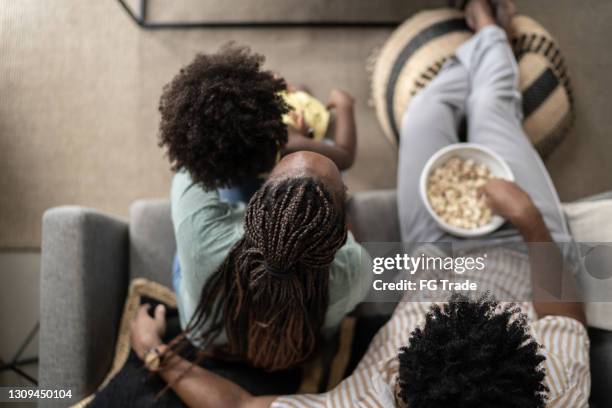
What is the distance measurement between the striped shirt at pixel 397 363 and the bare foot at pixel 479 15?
72 cm

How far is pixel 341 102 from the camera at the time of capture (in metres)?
1.20

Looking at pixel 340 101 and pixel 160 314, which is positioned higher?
pixel 340 101

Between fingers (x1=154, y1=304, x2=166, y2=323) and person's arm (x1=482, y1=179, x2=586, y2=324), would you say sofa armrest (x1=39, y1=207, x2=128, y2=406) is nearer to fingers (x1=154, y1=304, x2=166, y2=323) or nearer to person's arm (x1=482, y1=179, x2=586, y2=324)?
fingers (x1=154, y1=304, x2=166, y2=323)

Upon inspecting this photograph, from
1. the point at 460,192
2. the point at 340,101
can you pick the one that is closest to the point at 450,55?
the point at 340,101

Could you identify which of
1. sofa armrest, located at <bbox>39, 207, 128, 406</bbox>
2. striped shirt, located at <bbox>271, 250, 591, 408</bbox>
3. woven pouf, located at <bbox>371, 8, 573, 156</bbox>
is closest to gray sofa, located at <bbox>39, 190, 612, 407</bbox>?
sofa armrest, located at <bbox>39, 207, 128, 406</bbox>

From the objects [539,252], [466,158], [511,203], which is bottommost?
[539,252]

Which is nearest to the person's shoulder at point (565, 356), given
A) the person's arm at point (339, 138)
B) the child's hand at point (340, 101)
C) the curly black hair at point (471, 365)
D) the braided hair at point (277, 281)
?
the curly black hair at point (471, 365)

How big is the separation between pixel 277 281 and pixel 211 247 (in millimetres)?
186

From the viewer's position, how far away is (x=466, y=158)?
1.04m

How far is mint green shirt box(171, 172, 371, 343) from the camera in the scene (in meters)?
0.77

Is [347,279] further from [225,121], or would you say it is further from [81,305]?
[81,305]

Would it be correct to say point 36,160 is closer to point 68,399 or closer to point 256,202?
point 68,399

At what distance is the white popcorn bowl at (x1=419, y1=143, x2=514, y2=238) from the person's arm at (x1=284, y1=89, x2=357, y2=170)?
185 mm

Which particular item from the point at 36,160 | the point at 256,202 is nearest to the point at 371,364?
the point at 256,202
